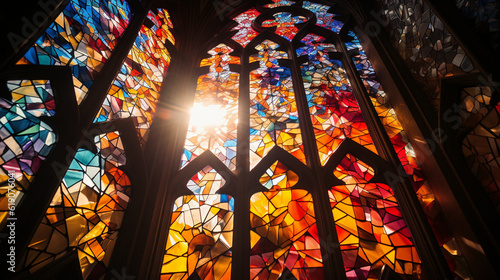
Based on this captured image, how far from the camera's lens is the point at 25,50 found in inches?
92.8

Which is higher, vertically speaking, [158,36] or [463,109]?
[158,36]

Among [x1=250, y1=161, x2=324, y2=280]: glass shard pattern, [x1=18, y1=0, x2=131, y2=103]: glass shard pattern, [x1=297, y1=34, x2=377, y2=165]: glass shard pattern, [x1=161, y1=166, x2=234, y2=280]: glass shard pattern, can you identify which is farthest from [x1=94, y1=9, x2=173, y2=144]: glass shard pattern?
[x1=297, y1=34, x2=377, y2=165]: glass shard pattern

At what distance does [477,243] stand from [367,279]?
0.84 m

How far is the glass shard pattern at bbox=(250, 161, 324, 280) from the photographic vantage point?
264cm

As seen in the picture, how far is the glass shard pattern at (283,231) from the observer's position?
2.64 meters

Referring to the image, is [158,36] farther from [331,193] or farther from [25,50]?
[331,193]

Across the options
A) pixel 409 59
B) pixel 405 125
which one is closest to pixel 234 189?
pixel 405 125

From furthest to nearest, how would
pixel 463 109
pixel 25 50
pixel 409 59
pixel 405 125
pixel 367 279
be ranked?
pixel 409 59, pixel 405 125, pixel 463 109, pixel 367 279, pixel 25 50

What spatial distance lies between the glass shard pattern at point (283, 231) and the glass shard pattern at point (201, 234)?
9.5 inches

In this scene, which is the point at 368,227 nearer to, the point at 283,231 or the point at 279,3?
the point at 283,231

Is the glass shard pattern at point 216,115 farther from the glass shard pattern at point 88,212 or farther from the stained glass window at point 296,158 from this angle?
the glass shard pattern at point 88,212

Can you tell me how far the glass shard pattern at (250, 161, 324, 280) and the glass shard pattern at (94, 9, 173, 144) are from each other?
149 centimetres

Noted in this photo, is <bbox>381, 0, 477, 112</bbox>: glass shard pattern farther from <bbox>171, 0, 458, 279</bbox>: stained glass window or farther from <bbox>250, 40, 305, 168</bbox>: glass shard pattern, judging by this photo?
<bbox>250, 40, 305, 168</bbox>: glass shard pattern

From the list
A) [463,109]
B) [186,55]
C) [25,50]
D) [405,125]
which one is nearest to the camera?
[25,50]
